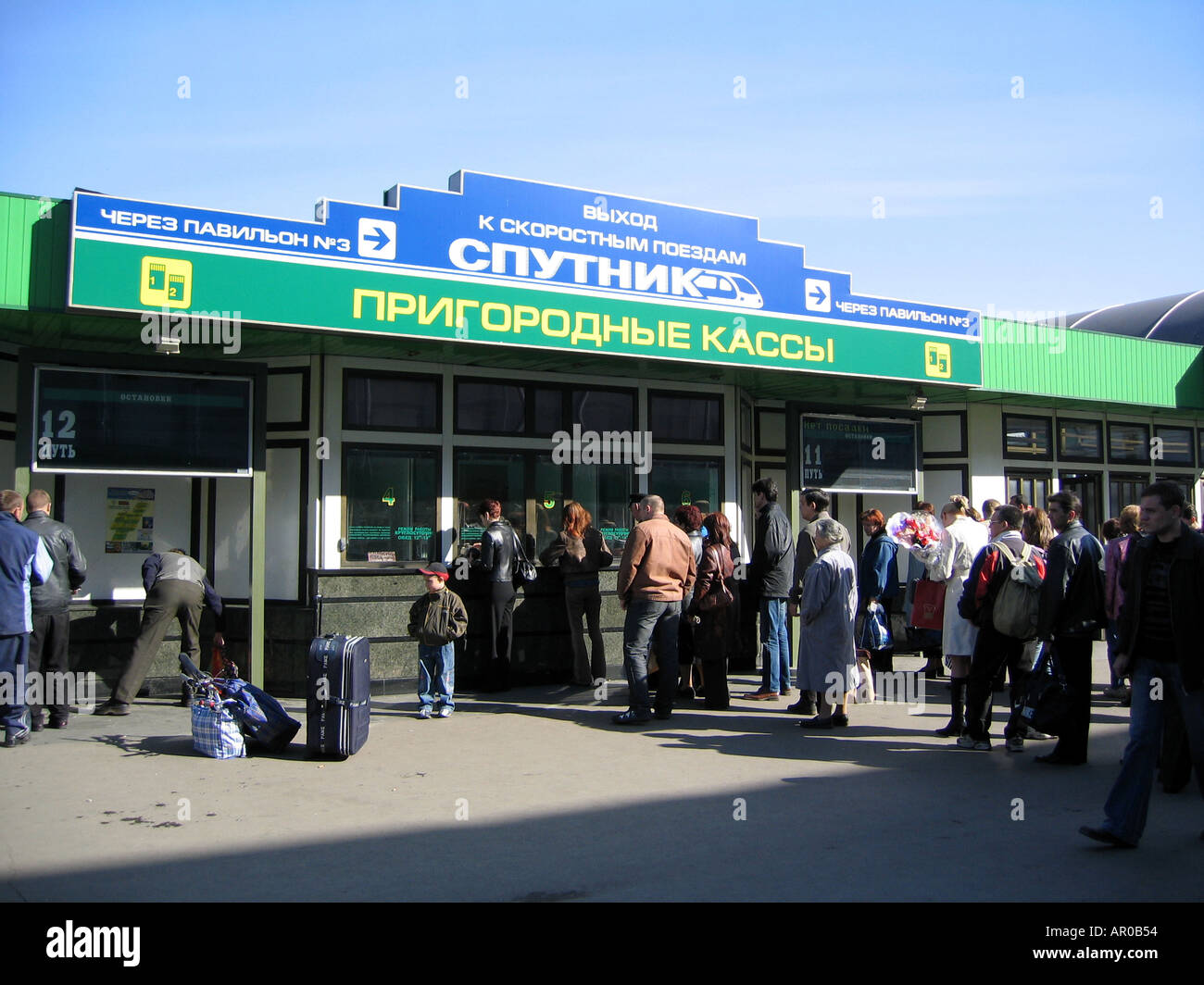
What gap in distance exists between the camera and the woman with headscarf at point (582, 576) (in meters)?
10.4

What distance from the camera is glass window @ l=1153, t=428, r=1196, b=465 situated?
17000mm

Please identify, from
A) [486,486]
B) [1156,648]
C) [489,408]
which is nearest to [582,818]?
[1156,648]

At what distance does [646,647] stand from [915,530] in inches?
139

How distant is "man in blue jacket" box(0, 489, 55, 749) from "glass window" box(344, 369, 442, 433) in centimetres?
310

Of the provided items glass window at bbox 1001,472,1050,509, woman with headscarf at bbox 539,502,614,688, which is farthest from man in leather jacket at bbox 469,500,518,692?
glass window at bbox 1001,472,1050,509

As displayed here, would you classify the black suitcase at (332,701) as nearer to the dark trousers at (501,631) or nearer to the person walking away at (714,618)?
the dark trousers at (501,631)

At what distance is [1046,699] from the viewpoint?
7.38 m

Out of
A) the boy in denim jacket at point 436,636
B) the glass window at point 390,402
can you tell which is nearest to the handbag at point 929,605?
the boy in denim jacket at point 436,636

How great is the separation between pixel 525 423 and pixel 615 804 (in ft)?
18.0

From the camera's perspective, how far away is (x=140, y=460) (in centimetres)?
939

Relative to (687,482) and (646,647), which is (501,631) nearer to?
(646,647)

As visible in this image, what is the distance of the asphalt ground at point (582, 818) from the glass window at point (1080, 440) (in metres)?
7.98
